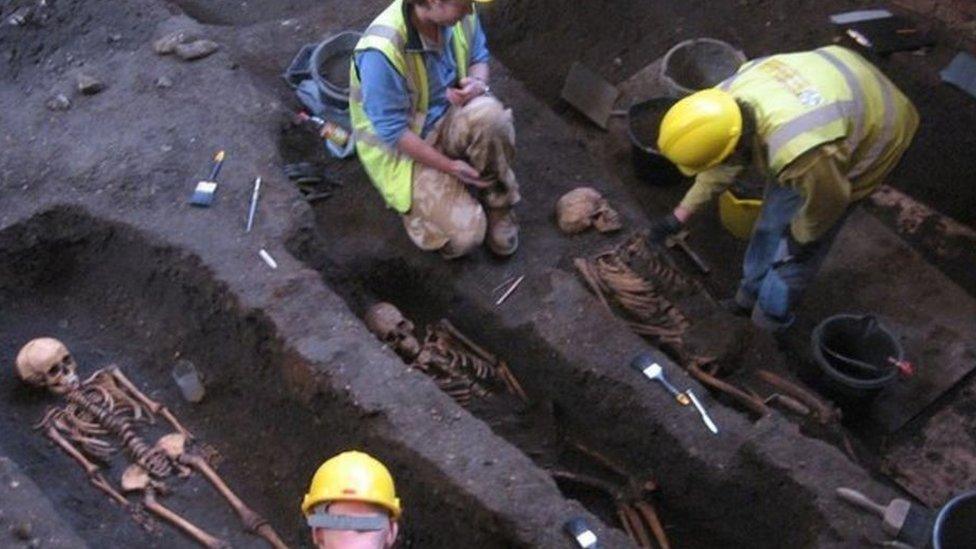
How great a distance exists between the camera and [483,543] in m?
4.49

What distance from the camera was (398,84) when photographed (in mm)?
5062

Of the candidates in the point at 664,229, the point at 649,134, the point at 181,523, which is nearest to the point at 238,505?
the point at 181,523

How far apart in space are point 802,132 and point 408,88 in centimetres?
190

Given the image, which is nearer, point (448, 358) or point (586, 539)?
point (586, 539)

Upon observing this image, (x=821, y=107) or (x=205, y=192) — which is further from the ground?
(x=821, y=107)

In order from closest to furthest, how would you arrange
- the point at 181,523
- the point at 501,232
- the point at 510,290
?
1. the point at 181,523
2. the point at 510,290
3. the point at 501,232

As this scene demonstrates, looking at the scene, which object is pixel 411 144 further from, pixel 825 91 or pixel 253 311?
pixel 825 91

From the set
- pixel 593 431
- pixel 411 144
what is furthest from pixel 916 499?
pixel 411 144

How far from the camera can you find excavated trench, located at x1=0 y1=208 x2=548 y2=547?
470 cm

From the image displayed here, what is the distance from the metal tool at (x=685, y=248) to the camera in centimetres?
602

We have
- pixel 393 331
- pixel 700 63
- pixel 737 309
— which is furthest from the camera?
pixel 700 63

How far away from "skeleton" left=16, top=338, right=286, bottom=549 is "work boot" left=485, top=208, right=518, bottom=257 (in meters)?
1.86

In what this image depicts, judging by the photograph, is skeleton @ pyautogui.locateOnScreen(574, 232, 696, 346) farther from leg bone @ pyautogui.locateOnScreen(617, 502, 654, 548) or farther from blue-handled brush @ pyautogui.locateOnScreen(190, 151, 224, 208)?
blue-handled brush @ pyautogui.locateOnScreen(190, 151, 224, 208)

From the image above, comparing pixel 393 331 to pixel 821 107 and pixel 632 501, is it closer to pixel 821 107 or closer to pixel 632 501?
pixel 632 501
